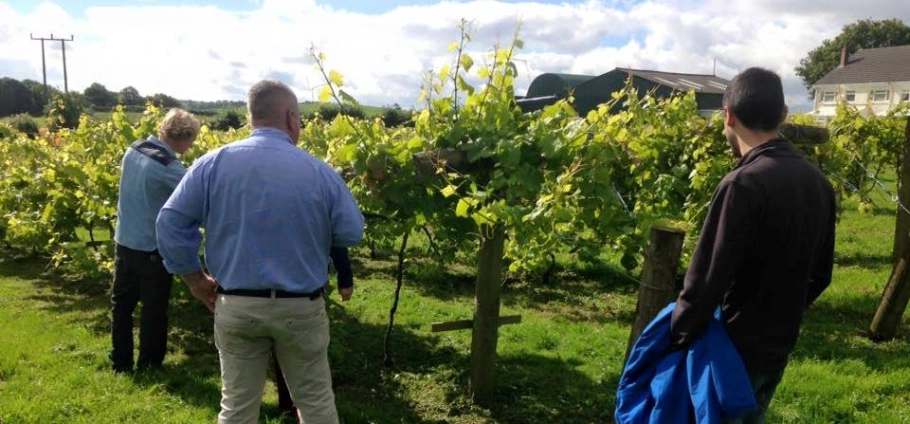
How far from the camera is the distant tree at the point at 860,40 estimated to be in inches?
2239

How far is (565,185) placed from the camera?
3.02m

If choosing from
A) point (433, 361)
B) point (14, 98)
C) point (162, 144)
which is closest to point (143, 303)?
point (162, 144)

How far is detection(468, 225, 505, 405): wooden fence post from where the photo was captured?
13.2 ft

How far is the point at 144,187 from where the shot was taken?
4285mm

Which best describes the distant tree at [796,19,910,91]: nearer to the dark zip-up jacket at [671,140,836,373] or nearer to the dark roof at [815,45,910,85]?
the dark roof at [815,45,910,85]

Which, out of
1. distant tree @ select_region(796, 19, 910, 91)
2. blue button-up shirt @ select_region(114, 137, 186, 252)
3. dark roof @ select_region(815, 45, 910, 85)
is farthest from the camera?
distant tree @ select_region(796, 19, 910, 91)

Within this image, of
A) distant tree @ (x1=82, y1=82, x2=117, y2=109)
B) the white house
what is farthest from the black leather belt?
the white house

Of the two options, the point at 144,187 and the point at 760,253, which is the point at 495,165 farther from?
the point at 144,187

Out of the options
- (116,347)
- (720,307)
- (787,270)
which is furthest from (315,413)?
(116,347)

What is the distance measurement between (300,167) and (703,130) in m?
4.32

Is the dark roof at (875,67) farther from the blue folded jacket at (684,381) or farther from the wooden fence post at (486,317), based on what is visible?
the blue folded jacket at (684,381)

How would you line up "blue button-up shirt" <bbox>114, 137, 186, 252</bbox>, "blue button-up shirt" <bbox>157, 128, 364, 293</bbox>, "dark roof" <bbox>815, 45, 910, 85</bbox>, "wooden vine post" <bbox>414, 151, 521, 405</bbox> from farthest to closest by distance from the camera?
"dark roof" <bbox>815, 45, 910, 85</bbox> < "blue button-up shirt" <bbox>114, 137, 186, 252</bbox> < "wooden vine post" <bbox>414, 151, 521, 405</bbox> < "blue button-up shirt" <bbox>157, 128, 364, 293</bbox>

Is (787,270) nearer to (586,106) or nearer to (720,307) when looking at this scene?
(720,307)

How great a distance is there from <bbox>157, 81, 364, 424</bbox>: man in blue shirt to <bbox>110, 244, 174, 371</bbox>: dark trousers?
1.86 meters
